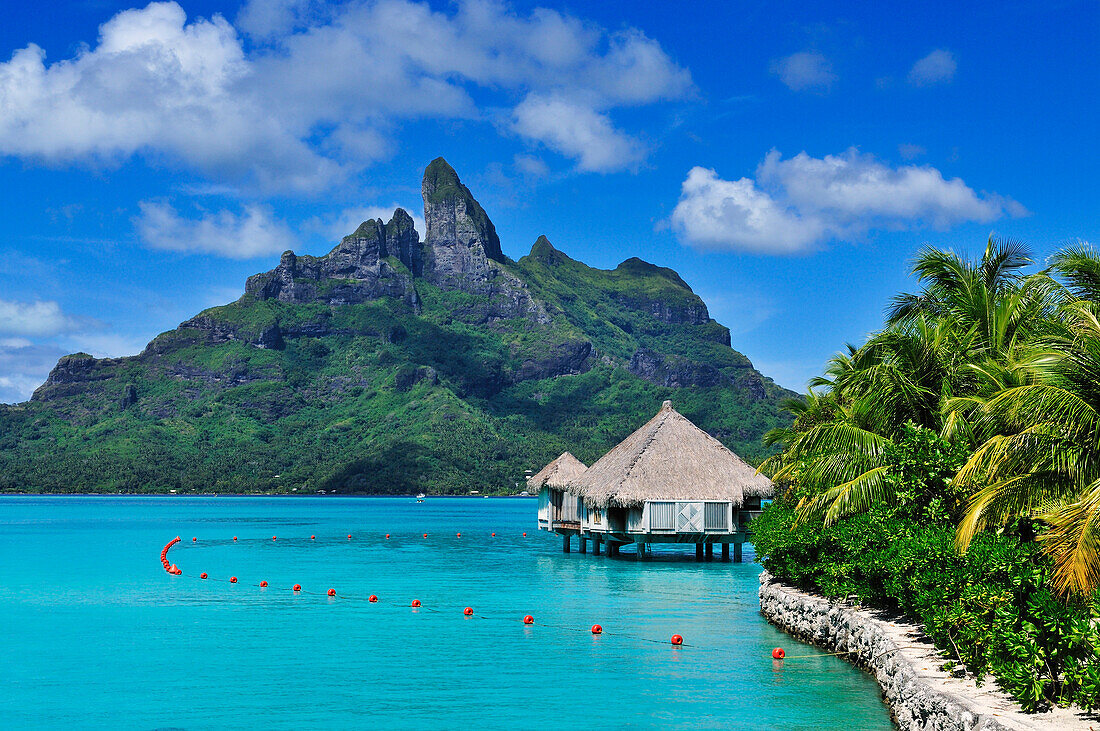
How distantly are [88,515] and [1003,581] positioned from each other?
82.4m

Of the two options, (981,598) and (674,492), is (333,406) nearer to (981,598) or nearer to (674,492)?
(674,492)

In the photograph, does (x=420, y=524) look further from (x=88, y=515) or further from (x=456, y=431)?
(x=456, y=431)

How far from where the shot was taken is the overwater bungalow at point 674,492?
107ft

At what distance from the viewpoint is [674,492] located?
3278 centimetres

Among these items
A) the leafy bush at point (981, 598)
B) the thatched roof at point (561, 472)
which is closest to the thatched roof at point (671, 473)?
the thatched roof at point (561, 472)

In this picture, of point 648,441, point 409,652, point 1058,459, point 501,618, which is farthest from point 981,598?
point 648,441

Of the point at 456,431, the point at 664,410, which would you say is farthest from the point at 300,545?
the point at 456,431

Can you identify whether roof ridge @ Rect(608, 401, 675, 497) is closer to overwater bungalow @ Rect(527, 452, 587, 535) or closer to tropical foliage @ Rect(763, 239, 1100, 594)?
overwater bungalow @ Rect(527, 452, 587, 535)

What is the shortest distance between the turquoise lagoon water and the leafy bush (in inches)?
57.7

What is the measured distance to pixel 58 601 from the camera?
2550 centimetres

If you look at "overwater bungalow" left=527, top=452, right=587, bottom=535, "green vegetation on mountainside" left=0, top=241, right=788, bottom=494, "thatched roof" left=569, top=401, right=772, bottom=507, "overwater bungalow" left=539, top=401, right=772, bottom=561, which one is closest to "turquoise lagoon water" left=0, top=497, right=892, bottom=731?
"overwater bungalow" left=539, top=401, right=772, bottom=561

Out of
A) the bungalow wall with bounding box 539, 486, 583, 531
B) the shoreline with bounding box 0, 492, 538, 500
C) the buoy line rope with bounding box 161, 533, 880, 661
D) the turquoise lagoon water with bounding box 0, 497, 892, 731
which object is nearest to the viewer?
the turquoise lagoon water with bounding box 0, 497, 892, 731

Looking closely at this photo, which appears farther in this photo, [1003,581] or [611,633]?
[611,633]

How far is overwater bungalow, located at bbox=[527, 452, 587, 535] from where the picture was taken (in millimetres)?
38094
